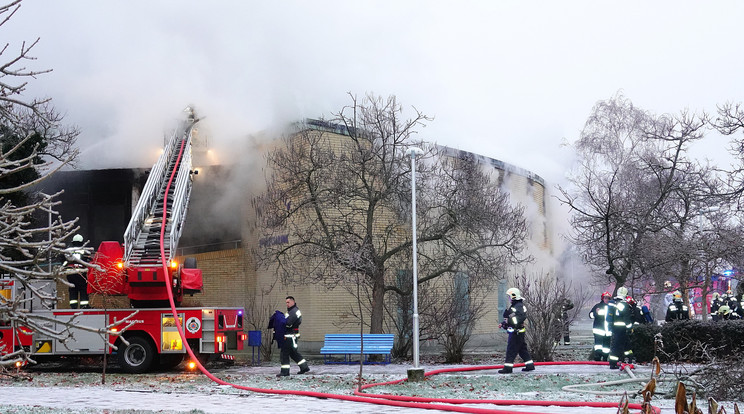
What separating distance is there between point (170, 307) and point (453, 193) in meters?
6.40

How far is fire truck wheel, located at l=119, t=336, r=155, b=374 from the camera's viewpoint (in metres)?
15.3

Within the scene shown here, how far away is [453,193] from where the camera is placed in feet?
54.9

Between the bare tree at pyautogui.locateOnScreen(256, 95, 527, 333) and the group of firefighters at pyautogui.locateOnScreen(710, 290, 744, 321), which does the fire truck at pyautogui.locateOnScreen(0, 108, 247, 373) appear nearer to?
the bare tree at pyautogui.locateOnScreen(256, 95, 527, 333)

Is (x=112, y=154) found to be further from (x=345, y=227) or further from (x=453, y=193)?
(x=453, y=193)

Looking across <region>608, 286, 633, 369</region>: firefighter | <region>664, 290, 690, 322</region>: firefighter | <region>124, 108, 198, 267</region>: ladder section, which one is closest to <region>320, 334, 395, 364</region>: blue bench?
<region>124, 108, 198, 267</region>: ladder section

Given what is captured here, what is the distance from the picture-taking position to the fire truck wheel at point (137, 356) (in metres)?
15.3

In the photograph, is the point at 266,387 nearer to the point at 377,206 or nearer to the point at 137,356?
the point at 137,356

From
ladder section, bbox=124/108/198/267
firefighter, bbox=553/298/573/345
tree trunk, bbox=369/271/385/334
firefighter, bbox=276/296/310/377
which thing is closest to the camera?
firefighter, bbox=276/296/310/377

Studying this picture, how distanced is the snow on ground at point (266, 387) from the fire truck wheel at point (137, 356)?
253mm

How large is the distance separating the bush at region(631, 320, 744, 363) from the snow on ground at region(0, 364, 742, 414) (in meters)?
1.03

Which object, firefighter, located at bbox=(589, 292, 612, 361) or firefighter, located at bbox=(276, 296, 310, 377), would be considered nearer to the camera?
firefighter, located at bbox=(276, 296, 310, 377)

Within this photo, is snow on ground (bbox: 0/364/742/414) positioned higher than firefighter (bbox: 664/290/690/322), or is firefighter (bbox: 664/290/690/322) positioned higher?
firefighter (bbox: 664/290/690/322)

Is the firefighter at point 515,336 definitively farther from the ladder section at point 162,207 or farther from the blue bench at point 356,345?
the ladder section at point 162,207

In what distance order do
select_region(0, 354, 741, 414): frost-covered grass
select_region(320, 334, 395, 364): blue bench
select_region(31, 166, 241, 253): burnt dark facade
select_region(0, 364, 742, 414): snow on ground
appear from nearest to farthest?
select_region(0, 364, 742, 414): snow on ground
select_region(0, 354, 741, 414): frost-covered grass
select_region(320, 334, 395, 364): blue bench
select_region(31, 166, 241, 253): burnt dark facade
